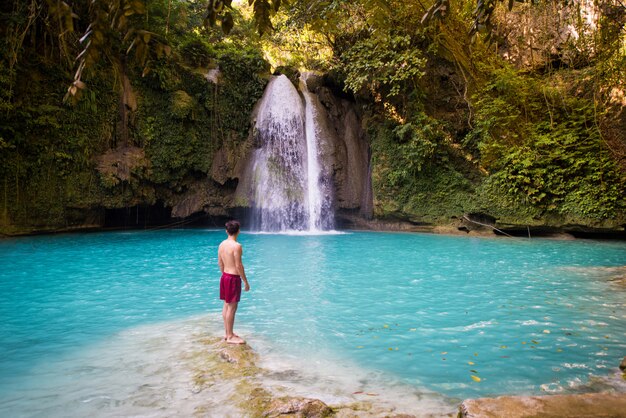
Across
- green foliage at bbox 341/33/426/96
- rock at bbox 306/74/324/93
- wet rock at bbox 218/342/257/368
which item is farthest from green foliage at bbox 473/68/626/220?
wet rock at bbox 218/342/257/368

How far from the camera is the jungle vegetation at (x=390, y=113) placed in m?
13.5

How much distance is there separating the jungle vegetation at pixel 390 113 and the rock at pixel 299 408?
1160 cm

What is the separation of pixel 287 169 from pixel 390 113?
→ 4947 millimetres

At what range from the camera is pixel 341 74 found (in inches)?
698

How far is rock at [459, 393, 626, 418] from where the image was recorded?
2.23 metres

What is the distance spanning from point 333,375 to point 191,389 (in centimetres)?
126

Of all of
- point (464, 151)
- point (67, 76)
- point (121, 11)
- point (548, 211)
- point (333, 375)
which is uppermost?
Answer: point (67, 76)

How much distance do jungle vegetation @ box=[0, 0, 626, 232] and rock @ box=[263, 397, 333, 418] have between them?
11.6 metres

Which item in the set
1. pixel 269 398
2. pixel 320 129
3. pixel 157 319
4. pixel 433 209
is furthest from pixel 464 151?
pixel 269 398

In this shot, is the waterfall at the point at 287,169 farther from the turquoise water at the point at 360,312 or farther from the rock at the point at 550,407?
the rock at the point at 550,407

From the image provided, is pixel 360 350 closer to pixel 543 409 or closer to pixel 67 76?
pixel 543 409

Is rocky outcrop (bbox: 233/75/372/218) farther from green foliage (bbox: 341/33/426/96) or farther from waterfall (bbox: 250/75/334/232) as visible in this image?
green foliage (bbox: 341/33/426/96)

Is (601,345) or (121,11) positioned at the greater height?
(121,11)

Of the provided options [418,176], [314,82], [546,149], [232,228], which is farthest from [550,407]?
[314,82]
